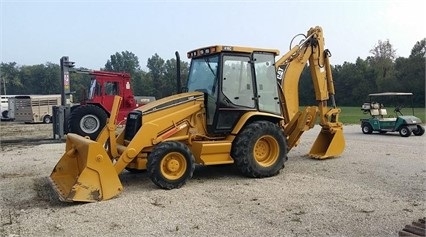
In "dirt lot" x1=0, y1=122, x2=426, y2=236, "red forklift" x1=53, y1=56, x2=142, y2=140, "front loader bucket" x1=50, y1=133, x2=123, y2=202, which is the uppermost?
"red forklift" x1=53, y1=56, x2=142, y2=140

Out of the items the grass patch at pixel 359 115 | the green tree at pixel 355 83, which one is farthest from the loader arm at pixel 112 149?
the green tree at pixel 355 83

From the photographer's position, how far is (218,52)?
830 cm

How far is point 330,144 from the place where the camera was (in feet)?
34.3

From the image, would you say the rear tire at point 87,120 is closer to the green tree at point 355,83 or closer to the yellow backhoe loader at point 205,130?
the yellow backhoe loader at point 205,130

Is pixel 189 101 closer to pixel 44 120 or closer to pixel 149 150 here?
pixel 149 150

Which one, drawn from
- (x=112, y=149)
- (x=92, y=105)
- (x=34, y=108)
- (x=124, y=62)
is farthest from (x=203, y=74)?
(x=124, y=62)

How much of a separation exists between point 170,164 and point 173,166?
0.07 metres

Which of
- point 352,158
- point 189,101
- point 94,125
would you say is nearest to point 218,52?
point 189,101

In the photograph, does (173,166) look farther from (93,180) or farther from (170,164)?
(93,180)

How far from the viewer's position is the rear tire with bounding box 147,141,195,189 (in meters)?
7.24

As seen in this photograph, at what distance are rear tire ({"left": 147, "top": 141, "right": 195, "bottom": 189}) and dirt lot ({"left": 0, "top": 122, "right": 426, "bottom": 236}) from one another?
187 mm

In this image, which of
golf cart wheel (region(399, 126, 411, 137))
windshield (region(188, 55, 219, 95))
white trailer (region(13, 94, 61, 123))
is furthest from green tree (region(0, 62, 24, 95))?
windshield (region(188, 55, 219, 95))

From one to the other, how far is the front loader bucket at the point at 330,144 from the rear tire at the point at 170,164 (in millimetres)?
4226

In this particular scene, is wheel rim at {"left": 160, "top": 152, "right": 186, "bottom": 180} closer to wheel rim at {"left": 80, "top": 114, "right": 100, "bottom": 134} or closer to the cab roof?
the cab roof
